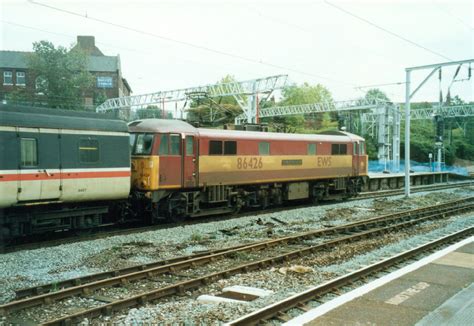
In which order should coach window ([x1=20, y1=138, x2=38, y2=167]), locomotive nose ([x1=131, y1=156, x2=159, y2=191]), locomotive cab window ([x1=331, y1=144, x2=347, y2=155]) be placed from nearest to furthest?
coach window ([x1=20, y1=138, x2=38, y2=167])
locomotive nose ([x1=131, y1=156, x2=159, y2=191])
locomotive cab window ([x1=331, y1=144, x2=347, y2=155])

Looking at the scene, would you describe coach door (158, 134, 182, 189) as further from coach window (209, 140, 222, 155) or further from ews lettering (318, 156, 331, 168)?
ews lettering (318, 156, 331, 168)

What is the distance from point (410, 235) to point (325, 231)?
2614 mm

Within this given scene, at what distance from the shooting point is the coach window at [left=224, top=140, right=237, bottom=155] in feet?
60.2

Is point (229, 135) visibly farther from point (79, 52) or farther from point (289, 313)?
point (79, 52)

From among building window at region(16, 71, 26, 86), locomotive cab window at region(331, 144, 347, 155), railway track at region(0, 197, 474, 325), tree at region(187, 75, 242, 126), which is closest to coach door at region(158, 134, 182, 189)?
tree at region(187, 75, 242, 126)

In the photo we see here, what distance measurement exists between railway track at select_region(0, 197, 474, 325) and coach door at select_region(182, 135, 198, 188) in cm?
486

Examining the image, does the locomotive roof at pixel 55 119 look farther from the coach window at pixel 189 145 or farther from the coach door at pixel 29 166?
the coach window at pixel 189 145

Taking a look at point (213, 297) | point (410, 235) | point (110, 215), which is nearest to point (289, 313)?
point (213, 297)

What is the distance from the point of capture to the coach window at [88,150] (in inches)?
536

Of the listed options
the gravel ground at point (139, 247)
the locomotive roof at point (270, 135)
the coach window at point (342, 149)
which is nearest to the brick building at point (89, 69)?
the locomotive roof at point (270, 135)

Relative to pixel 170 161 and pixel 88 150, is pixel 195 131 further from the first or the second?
pixel 88 150

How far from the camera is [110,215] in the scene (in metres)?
16.2

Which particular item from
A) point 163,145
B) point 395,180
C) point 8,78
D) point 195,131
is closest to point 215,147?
point 195,131

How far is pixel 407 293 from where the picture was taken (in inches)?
307
